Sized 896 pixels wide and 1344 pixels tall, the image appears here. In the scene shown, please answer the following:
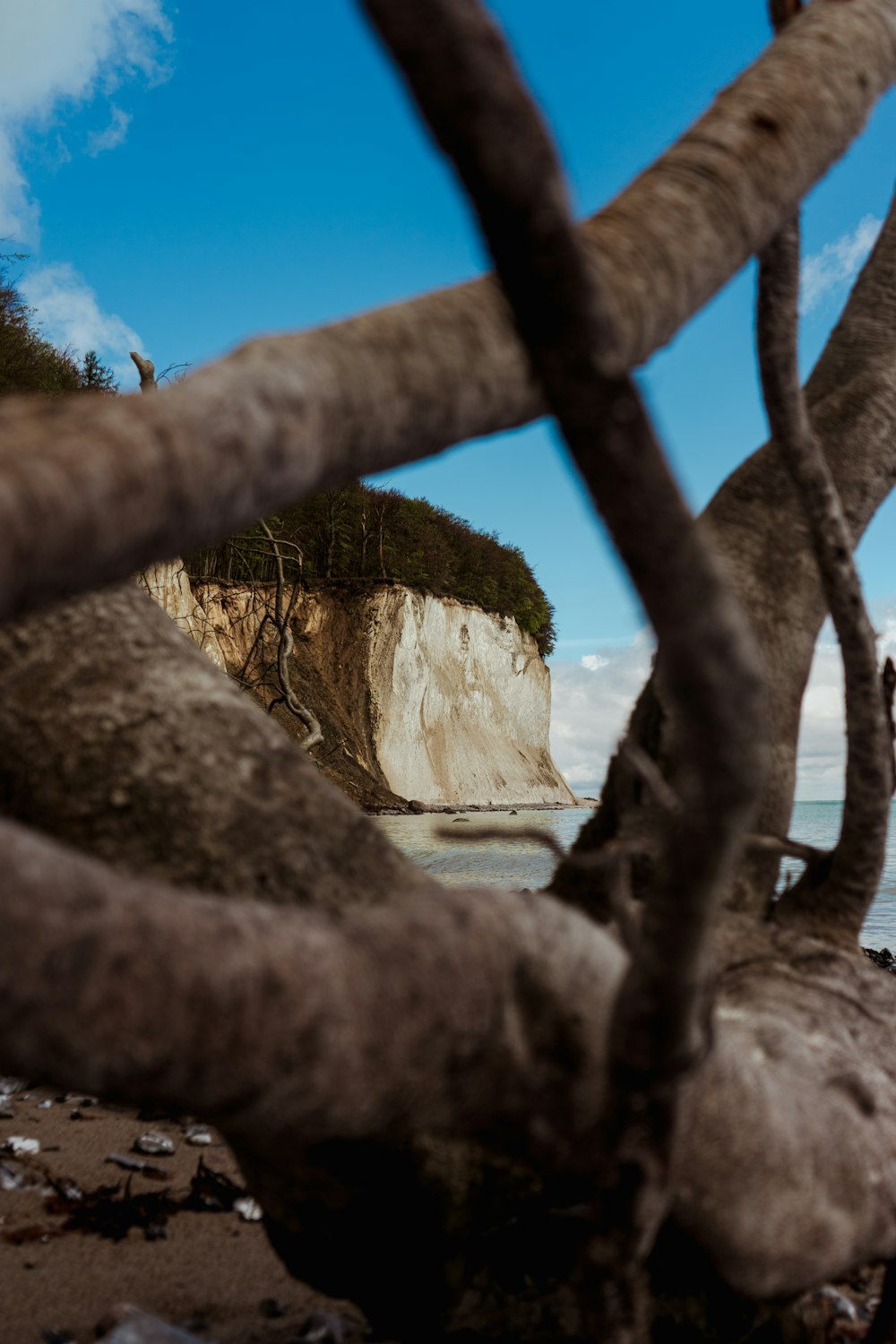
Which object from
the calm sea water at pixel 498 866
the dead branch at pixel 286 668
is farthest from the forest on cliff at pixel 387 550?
the dead branch at pixel 286 668

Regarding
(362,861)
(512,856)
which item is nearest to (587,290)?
(362,861)

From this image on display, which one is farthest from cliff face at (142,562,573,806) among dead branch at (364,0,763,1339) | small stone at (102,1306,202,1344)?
dead branch at (364,0,763,1339)

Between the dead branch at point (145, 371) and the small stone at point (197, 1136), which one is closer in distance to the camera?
the small stone at point (197, 1136)

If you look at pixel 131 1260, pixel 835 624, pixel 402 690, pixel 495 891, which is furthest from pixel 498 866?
pixel 402 690

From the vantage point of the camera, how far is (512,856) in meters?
18.6

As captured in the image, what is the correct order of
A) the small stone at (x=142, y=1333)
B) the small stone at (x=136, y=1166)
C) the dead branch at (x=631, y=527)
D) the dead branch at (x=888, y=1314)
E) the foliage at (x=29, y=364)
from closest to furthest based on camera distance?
the dead branch at (x=631, y=527) < the small stone at (x=142, y=1333) < the dead branch at (x=888, y=1314) < the small stone at (x=136, y=1166) < the foliage at (x=29, y=364)

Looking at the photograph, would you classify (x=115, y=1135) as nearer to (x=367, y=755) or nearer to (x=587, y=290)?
(x=587, y=290)

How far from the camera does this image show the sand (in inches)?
103

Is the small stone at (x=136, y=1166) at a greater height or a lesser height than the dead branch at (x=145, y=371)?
lesser

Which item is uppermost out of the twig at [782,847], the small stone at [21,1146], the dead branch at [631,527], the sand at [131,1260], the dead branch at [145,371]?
the dead branch at [145,371]

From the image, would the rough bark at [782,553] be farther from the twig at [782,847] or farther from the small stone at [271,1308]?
the small stone at [271,1308]

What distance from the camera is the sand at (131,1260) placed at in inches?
103

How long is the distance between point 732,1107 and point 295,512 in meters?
34.2

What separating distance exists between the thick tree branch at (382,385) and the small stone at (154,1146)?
3496mm
